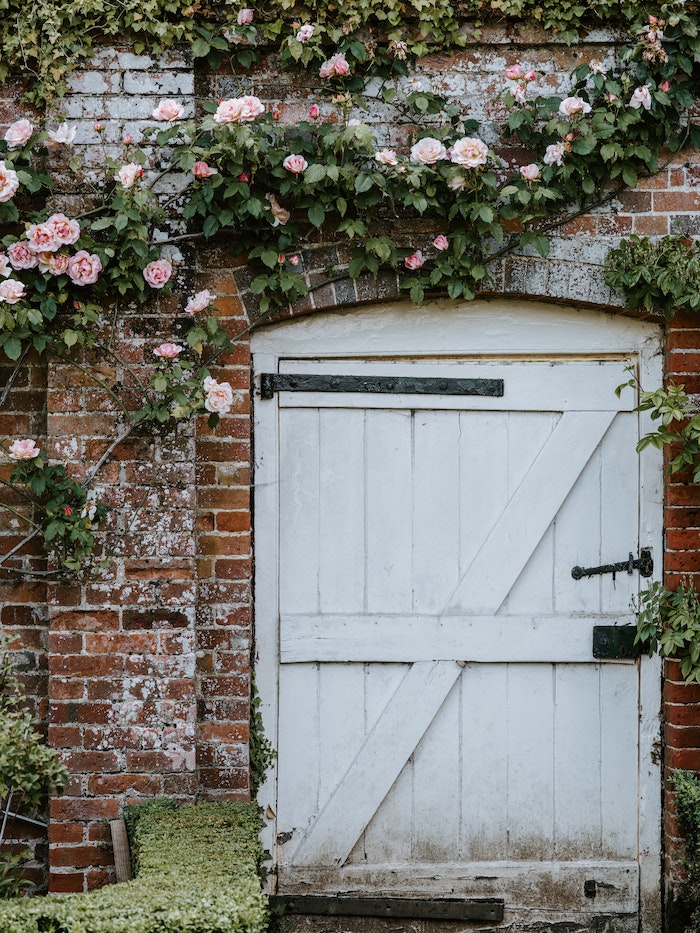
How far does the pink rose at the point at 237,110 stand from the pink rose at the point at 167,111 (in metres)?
0.13

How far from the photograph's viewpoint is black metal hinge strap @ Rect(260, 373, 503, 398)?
132 inches

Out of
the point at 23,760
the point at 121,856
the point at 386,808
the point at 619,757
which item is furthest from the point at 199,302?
the point at 619,757

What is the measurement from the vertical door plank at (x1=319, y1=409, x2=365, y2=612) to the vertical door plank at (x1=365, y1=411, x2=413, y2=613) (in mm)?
35

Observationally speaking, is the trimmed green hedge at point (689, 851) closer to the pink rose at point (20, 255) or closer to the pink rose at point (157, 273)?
the pink rose at point (157, 273)

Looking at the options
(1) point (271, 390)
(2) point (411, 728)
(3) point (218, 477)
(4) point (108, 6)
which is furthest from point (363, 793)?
(4) point (108, 6)

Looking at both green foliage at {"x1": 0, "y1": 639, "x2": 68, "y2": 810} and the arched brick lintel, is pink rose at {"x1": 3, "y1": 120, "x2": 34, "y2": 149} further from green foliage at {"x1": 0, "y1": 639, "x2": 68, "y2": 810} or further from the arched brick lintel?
green foliage at {"x1": 0, "y1": 639, "x2": 68, "y2": 810}

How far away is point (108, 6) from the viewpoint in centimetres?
306

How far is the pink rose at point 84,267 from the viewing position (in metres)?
3.01

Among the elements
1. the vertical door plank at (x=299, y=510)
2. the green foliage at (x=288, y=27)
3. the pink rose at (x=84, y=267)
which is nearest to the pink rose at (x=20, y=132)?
the green foliage at (x=288, y=27)

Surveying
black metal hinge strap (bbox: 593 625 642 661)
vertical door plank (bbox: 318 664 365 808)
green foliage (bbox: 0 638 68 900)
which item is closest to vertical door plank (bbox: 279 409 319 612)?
vertical door plank (bbox: 318 664 365 808)

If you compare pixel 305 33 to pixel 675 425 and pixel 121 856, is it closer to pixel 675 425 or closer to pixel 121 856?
pixel 675 425

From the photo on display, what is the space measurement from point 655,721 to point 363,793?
1.19 metres

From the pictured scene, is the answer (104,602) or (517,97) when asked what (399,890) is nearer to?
(104,602)

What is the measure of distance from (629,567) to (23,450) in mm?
2308
